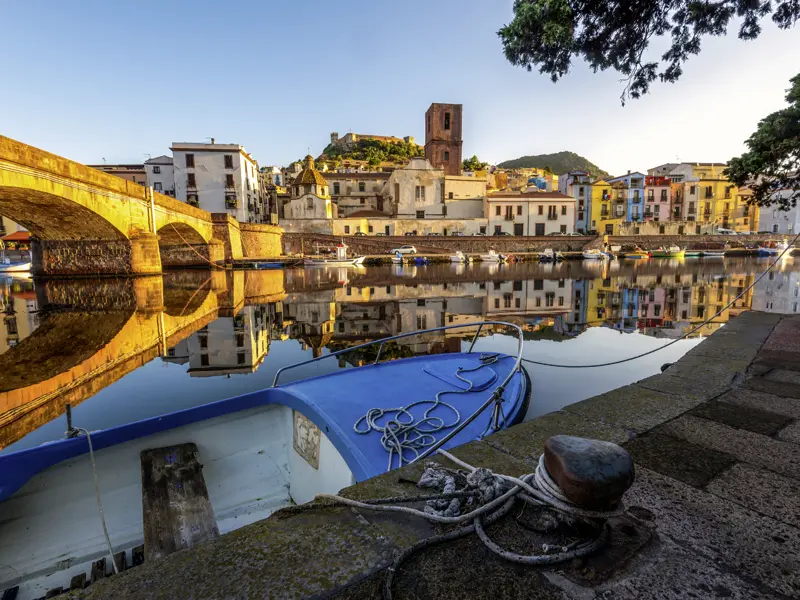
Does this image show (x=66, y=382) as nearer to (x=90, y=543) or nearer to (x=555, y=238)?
(x=90, y=543)

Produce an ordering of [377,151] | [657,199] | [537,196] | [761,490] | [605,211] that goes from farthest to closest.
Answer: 1. [377,151]
2. [605,211]
3. [657,199]
4. [537,196]
5. [761,490]

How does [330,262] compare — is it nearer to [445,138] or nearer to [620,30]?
[445,138]

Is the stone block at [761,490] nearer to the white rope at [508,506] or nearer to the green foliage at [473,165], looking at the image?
the white rope at [508,506]

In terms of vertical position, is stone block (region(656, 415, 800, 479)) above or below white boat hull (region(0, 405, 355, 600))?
above

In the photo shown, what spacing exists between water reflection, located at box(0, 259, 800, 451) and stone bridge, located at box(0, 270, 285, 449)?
0.03 m

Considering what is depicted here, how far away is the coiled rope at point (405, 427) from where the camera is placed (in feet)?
9.91

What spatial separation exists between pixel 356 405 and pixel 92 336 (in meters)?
8.88

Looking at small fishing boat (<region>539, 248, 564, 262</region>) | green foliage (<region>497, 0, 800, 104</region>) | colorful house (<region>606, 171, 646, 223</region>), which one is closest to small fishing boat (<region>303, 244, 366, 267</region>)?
small fishing boat (<region>539, 248, 564, 262</region>)

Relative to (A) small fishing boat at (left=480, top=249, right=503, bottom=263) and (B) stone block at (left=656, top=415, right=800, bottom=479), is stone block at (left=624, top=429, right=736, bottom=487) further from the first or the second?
(A) small fishing boat at (left=480, top=249, right=503, bottom=263)

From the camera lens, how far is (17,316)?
40.8ft

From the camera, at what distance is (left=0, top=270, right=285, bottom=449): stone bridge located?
565 cm

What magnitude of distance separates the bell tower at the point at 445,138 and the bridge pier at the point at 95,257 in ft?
127

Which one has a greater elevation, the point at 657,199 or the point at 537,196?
the point at 537,196

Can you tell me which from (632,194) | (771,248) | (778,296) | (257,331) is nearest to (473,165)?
(632,194)
